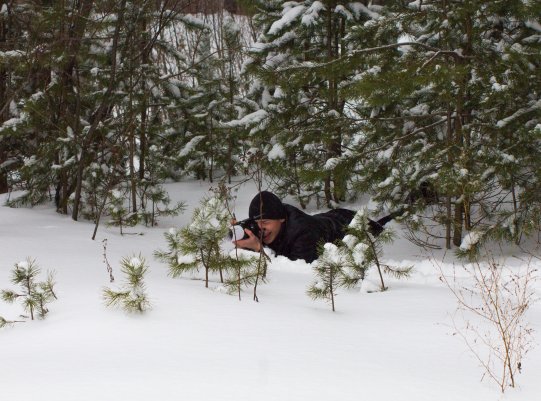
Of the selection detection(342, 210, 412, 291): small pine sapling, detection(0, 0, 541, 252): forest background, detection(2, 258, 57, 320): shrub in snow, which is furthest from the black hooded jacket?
detection(2, 258, 57, 320): shrub in snow

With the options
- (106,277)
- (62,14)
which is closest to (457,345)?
(106,277)

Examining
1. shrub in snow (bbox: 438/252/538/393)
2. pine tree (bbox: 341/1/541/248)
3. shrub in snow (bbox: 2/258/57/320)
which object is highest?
pine tree (bbox: 341/1/541/248)

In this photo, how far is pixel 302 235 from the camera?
239 inches

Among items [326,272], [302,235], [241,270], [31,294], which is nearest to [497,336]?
[326,272]

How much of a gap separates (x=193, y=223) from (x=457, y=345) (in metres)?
1.98

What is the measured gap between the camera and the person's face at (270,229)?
20.4 ft

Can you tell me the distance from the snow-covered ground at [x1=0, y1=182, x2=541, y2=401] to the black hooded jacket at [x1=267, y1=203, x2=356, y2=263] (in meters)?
1.60

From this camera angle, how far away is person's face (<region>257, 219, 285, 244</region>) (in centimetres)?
620

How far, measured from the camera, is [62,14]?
24.0 ft

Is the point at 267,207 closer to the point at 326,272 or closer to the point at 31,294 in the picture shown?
the point at 326,272

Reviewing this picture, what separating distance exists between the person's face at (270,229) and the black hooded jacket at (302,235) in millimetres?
45

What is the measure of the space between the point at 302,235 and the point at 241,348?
335 cm

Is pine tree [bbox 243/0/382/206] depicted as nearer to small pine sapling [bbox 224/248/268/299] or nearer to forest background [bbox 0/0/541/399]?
forest background [bbox 0/0/541/399]

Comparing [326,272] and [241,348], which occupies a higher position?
[326,272]
